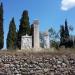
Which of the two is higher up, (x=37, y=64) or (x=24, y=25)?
(x=24, y=25)

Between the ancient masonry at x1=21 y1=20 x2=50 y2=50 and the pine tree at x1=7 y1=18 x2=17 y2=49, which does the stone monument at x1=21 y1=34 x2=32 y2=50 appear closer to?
the ancient masonry at x1=21 y1=20 x2=50 y2=50

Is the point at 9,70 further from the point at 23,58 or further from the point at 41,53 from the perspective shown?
the point at 41,53

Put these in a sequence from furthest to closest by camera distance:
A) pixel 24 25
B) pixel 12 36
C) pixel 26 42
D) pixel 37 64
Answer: pixel 12 36 → pixel 24 25 → pixel 26 42 → pixel 37 64

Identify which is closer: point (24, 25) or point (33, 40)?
point (33, 40)

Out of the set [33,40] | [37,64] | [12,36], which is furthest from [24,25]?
[37,64]

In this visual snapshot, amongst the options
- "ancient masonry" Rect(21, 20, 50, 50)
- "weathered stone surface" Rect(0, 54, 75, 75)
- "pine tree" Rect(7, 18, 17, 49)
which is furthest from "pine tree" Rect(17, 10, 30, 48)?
"weathered stone surface" Rect(0, 54, 75, 75)

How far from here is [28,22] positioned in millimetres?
40281

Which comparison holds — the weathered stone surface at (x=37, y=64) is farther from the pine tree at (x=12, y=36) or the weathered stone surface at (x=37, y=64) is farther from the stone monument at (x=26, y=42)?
the pine tree at (x=12, y=36)

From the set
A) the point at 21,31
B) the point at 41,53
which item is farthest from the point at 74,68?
the point at 21,31

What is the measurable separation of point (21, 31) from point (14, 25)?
121 inches

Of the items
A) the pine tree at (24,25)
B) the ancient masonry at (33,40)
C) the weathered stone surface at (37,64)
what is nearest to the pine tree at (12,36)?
the pine tree at (24,25)

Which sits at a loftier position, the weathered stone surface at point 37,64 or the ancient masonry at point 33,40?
the ancient masonry at point 33,40

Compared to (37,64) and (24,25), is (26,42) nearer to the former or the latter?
(37,64)

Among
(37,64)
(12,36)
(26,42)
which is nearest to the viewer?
(37,64)
